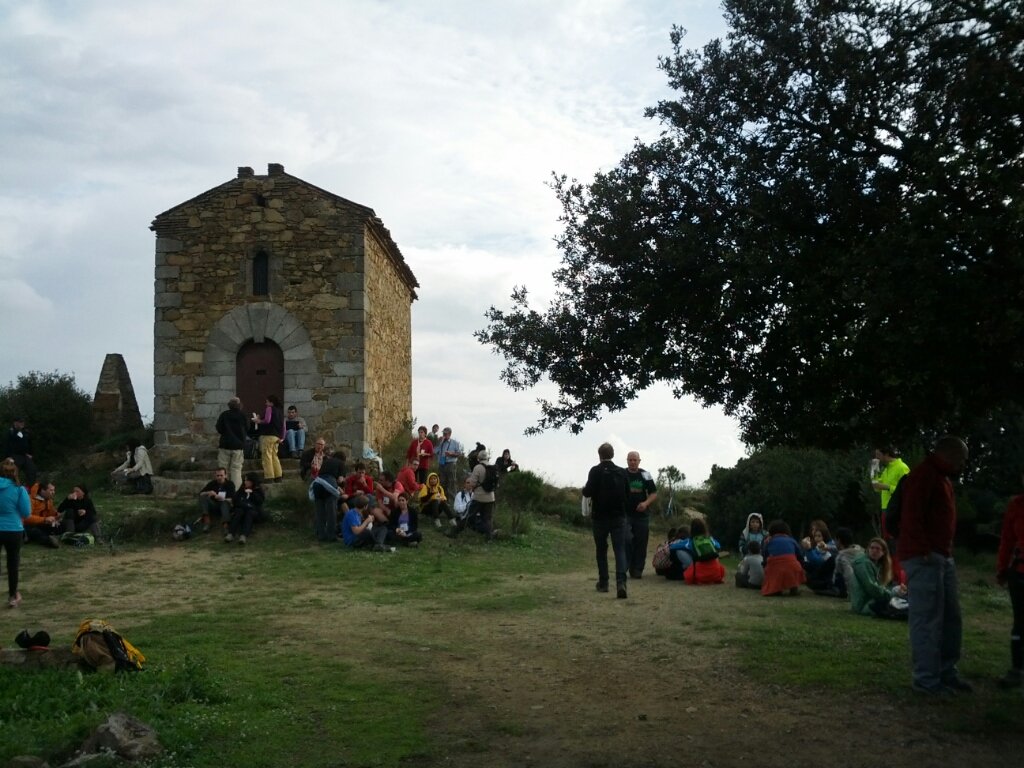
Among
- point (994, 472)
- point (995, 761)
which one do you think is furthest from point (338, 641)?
point (994, 472)

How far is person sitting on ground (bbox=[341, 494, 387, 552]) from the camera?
17.3m

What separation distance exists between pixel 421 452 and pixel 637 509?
7783 mm

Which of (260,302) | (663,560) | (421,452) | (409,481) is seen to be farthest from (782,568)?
(260,302)

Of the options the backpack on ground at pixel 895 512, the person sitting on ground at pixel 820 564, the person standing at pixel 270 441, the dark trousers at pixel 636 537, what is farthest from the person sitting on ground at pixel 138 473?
the backpack on ground at pixel 895 512

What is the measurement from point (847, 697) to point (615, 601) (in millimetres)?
4802

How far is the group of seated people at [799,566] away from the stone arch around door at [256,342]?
10414 mm

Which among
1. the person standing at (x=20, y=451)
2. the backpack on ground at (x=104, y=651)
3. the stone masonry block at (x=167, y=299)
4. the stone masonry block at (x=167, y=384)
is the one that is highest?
the stone masonry block at (x=167, y=299)

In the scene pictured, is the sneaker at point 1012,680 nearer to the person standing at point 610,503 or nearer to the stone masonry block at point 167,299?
the person standing at point 610,503

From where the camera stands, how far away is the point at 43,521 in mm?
17359

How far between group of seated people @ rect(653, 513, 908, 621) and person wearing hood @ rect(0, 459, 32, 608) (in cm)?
808

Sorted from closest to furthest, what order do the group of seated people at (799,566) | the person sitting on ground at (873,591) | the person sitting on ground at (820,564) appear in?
the person sitting on ground at (873,591) → the group of seated people at (799,566) → the person sitting on ground at (820,564)

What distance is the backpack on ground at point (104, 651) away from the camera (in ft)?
28.1

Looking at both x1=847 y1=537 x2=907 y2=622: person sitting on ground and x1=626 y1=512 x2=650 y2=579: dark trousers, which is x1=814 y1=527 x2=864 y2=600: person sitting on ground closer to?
x1=847 y1=537 x2=907 y2=622: person sitting on ground

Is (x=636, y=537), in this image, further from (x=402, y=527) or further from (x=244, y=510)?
(x=244, y=510)
